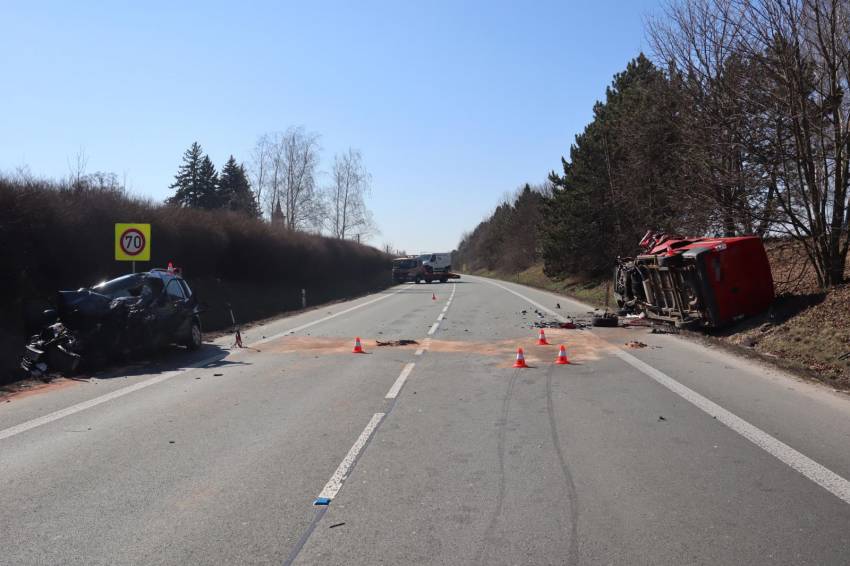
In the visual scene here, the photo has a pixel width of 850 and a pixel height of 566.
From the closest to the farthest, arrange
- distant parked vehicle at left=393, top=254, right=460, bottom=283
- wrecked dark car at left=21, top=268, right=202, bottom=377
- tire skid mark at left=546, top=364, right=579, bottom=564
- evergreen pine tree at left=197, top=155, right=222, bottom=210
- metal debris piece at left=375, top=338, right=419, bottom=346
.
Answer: tire skid mark at left=546, top=364, right=579, bottom=564
wrecked dark car at left=21, top=268, right=202, bottom=377
metal debris piece at left=375, top=338, right=419, bottom=346
distant parked vehicle at left=393, top=254, right=460, bottom=283
evergreen pine tree at left=197, top=155, right=222, bottom=210

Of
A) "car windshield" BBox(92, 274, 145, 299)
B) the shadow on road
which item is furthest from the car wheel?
"car windshield" BBox(92, 274, 145, 299)

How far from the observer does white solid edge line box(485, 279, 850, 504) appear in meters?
5.31

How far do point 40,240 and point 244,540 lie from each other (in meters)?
15.8

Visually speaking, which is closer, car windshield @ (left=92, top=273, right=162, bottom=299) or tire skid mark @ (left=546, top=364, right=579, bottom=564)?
tire skid mark @ (left=546, top=364, right=579, bottom=564)

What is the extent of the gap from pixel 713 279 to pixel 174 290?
11.7m

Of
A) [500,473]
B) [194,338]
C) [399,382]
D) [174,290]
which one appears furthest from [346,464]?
[174,290]

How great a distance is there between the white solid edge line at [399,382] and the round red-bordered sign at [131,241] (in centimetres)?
843

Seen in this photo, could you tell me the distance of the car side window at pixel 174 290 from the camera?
46.2 feet

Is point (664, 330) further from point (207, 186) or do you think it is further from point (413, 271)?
point (207, 186)

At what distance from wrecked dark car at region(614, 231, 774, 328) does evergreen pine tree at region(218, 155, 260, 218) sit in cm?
5737

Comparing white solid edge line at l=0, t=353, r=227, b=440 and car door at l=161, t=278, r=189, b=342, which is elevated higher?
car door at l=161, t=278, r=189, b=342

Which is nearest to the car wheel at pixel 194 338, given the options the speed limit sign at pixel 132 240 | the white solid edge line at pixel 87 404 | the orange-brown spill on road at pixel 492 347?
the orange-brown spill on road at pixel 492 347

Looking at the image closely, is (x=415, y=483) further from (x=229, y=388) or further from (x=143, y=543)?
(x=229, y=388)

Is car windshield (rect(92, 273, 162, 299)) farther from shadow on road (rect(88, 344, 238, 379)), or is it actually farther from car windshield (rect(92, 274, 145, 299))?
shadow on road (rect(88, 344, 238, 379))
